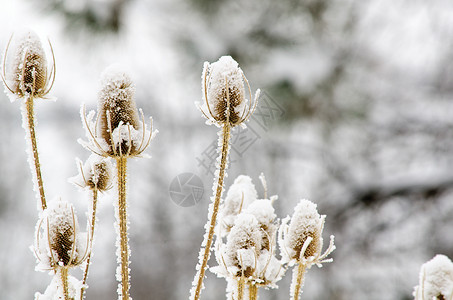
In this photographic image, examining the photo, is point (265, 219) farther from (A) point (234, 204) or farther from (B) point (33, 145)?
(B) point (33, 145)

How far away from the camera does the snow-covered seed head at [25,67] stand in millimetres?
390

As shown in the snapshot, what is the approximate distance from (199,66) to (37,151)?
2045mm

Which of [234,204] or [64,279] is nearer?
[64,279]

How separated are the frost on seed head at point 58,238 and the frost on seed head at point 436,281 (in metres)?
0.25

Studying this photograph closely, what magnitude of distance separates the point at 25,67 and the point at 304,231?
0.85 feet

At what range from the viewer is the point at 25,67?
1.28 ft

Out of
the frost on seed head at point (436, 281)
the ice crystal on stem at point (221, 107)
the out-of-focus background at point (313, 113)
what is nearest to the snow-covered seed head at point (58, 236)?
the ice crystal on stem at point (221, 107)

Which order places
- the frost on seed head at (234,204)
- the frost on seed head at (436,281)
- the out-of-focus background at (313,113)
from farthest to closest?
the out-of-focus background at (313,113)
the frost on seed head at (234,204)
the frost on seed head at (436,281)

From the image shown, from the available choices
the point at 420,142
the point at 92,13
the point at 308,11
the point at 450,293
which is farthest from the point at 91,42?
the point at 450,293

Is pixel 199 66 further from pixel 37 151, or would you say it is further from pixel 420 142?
pixel 37 151

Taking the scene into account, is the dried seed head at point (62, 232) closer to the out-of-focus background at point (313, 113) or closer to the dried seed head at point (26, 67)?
the dried seed head at point (26, 67)

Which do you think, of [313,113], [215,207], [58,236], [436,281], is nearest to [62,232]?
[58,236]

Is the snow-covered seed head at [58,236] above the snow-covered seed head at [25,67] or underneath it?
underneath

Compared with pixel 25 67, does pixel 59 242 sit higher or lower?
lower
